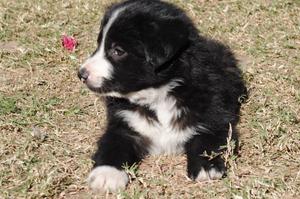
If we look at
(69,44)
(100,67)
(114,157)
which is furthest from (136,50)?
(69,44)

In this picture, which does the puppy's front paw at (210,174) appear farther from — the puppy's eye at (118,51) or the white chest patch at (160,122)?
the puppy's eye at (118,51)

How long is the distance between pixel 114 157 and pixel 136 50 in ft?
2.45

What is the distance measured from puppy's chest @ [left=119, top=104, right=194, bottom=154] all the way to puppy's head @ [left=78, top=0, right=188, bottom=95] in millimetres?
213

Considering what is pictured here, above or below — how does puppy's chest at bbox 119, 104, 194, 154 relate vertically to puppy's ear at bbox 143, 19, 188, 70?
below

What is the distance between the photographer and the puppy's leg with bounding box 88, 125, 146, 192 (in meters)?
3.80

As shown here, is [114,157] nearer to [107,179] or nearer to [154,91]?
[107,179]

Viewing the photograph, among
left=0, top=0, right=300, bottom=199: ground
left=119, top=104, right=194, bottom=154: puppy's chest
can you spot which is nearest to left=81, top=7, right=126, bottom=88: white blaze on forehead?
left=119, top=104, right=194, bottom=154: puppy's chest

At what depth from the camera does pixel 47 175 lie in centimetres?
387

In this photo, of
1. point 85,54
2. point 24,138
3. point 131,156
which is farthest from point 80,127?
point 85,54

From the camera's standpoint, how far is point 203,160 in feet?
12.9

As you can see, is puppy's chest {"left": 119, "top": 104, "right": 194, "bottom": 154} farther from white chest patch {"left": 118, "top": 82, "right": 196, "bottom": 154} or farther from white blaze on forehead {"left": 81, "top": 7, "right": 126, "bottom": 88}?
white blaze on forehead {"left": 81, "top": 7, "right": 126, "bottom": 88}

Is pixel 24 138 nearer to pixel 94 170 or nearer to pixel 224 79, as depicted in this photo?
pixel 94 170

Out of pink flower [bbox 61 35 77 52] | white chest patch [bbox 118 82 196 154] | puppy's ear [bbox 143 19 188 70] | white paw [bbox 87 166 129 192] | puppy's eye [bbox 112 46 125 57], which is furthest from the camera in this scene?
pink flower [bbox 61 35 77 52]

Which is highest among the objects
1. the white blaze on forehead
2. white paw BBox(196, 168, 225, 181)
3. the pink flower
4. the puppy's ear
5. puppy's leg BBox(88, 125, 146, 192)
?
the puppy's ear
